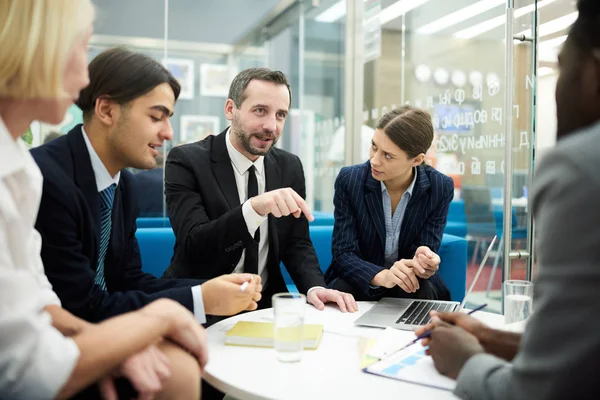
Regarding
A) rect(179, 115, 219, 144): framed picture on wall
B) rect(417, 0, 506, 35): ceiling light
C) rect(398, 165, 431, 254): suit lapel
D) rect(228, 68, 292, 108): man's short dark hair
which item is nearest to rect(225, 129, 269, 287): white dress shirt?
rect(228, 68, 292, 108): man's short dark hair

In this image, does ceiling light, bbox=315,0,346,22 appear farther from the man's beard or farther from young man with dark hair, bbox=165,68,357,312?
the man's beard

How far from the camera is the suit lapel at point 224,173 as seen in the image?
7.25 feet

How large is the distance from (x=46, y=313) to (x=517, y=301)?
124cm

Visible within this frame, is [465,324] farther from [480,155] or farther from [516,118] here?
[480,155]

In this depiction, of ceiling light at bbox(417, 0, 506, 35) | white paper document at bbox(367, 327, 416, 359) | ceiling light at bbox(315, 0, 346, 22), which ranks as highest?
ceiling light at bbox(315, 0, 346, 22)

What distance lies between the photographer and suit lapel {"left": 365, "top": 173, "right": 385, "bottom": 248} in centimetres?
234

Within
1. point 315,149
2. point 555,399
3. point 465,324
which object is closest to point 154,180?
point 315,149

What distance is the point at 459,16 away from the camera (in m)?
4.12

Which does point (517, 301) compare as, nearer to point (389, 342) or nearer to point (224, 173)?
point (389, 342)

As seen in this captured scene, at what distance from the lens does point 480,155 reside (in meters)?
3.85

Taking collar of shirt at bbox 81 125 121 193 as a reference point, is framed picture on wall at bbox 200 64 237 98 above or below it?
above

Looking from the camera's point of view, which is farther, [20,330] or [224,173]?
[224,173]

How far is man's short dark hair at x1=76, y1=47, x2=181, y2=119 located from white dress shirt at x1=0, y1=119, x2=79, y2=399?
2.21 feet

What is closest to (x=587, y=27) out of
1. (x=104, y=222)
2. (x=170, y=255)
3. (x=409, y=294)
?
(x=104, y=222)
